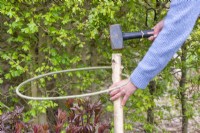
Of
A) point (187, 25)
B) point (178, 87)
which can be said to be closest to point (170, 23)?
point (187, 25)

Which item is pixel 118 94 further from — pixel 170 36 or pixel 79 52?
pixel 79 52

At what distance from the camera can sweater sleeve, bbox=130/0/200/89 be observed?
1.60 metres

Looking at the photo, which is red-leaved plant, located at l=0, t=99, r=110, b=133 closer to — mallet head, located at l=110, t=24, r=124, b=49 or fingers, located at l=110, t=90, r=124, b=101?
fingers, located at l=110, t=90, r=124, b=101

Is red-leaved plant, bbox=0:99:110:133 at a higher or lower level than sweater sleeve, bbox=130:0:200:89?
lower

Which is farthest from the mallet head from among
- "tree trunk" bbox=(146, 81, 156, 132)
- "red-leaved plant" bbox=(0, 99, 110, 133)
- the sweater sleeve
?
"tree trunk" bbox=(146, 81, 156, 132)

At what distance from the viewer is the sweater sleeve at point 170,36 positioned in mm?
1599

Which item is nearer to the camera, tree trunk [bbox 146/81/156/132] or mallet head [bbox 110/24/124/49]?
mallet head [bbox 110/24/124/49]

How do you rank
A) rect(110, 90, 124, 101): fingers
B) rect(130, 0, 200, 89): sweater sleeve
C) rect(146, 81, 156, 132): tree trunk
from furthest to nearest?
1. rect(146, 81, 156, 132): tree trunk
2. rect(110, 90, 124, 101): fingers
3. rect(130, 0, 200, 89): sweater sleeve

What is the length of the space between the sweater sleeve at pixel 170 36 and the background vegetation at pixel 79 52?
81 centimetres

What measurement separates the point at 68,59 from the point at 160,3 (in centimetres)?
102

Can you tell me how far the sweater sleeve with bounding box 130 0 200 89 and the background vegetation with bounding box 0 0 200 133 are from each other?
0.81 meters

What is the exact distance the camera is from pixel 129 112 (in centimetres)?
346

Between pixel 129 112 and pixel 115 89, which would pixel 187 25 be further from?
pixel 129 112

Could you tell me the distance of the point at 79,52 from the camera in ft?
11.6
